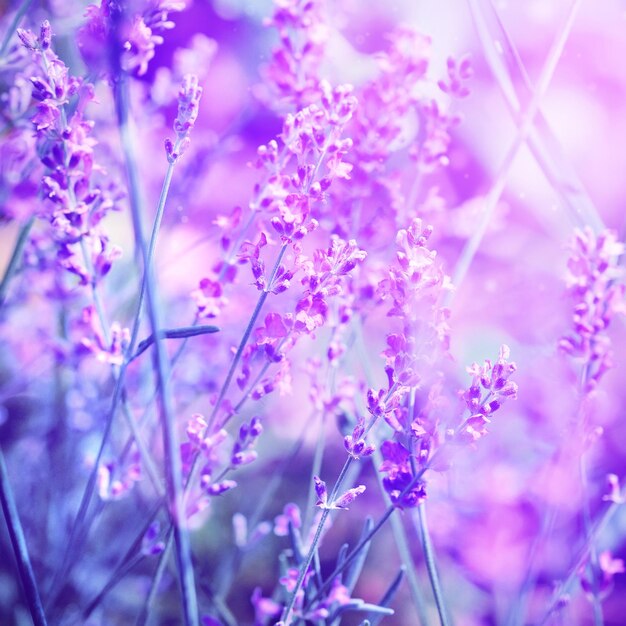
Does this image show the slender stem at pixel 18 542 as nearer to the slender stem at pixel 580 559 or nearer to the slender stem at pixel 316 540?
the slender stem at pixel 316 540

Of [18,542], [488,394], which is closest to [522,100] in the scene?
[488,394]

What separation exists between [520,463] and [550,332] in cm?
22

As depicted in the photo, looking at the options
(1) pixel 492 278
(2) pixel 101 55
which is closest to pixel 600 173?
(1) pixel 492 278

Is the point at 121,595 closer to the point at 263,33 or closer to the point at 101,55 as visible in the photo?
the point at 101,55

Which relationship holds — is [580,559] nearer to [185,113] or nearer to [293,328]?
[293,328]

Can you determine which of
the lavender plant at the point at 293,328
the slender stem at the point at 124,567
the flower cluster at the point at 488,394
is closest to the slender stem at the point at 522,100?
the lavender plant at the point at 293,328

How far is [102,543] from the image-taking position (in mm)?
836

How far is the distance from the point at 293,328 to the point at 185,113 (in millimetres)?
144

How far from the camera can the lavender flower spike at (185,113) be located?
358mm

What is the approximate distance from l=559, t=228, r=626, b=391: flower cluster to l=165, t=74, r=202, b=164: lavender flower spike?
308mm

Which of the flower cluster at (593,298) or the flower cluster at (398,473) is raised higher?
the flower cluster at (593,298)

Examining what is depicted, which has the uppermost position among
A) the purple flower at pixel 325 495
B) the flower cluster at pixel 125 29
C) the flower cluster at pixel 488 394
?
the flower cluster at pixel 125 29

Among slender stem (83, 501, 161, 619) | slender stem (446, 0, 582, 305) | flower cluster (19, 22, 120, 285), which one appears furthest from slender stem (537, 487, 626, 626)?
flower cluster (19, 22, 120, 285)

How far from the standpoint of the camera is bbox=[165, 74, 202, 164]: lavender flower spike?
1.17 feet
